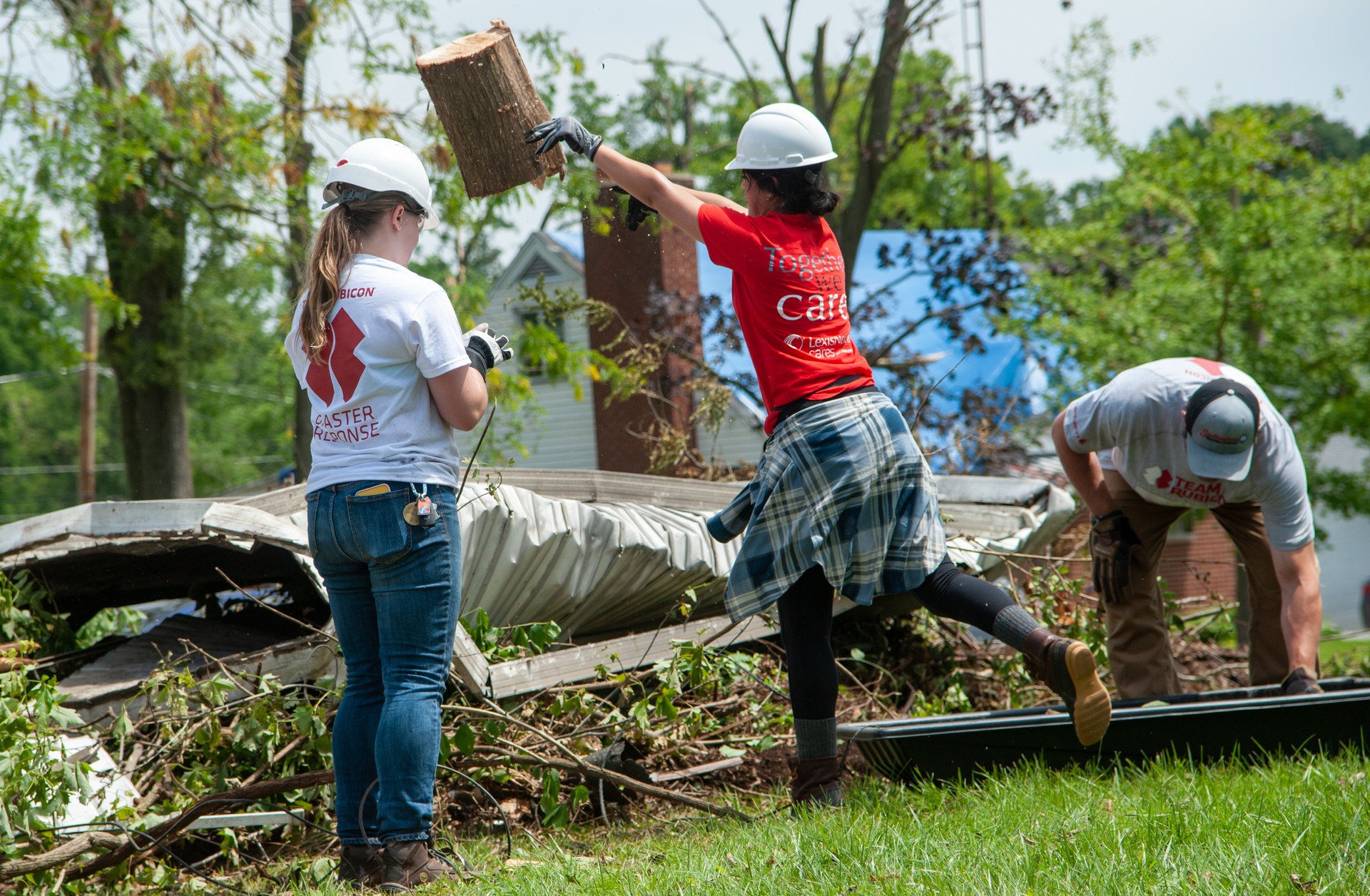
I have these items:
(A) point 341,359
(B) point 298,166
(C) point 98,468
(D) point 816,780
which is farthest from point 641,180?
(C) point 98,468

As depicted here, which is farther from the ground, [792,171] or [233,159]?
[233,159]

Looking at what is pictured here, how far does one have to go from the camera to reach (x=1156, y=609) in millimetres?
4613

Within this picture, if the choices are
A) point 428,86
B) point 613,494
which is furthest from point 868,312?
point 428,86

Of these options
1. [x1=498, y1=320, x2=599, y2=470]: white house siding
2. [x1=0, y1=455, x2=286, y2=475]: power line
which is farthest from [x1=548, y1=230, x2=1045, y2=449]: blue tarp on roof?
[x1=0, y1=455, x2=286, y2=475]: power line

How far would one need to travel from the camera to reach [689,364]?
32.7ft

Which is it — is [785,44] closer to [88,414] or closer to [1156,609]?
[1156,609]

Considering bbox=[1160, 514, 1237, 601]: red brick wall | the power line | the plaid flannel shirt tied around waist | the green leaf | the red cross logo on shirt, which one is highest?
the red cross logo on shirt

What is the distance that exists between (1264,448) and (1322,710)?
39.6 inches

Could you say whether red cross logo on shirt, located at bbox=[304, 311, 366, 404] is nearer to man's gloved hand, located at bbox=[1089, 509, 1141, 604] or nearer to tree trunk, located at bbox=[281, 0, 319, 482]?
man's gloved hand, located at bbox=[1089, 509, 1141, 604]

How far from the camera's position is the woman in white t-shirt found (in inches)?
110

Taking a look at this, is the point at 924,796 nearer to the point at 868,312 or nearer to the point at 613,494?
the point at 613,494

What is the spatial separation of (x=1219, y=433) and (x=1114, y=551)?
91cm

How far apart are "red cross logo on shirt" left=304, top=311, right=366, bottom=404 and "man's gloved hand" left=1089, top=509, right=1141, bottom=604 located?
3059mm

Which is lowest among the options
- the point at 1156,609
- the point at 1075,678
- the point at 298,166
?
the point at 1156,609
